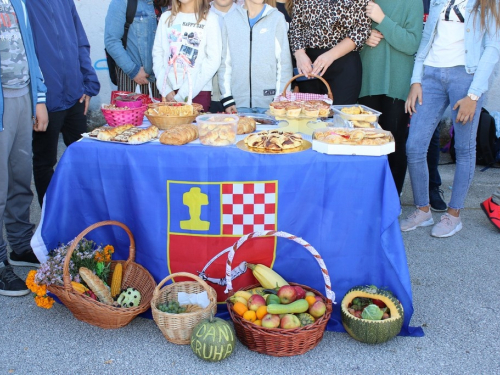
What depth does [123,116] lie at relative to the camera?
3070 millimetres

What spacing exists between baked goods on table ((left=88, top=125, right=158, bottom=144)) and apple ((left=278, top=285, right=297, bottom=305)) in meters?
1.11

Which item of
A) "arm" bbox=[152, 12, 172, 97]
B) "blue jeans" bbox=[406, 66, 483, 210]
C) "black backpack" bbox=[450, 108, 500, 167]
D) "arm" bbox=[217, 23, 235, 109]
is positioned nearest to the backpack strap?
"arm" bbox=[152, 12, 172, 97]

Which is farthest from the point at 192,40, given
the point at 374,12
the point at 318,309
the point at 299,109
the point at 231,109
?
the point at 318,309

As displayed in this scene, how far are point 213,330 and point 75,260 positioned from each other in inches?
36.6

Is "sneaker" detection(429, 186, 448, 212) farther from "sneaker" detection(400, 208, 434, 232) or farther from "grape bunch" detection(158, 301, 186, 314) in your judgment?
"grape bunch" detection(158, 301, 186, 314)

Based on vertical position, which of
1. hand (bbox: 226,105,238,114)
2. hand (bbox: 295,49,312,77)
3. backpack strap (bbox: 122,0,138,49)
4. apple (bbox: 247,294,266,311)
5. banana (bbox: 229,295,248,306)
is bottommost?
banana (bbox: 229,295,248,306)

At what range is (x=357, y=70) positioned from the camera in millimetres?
3730

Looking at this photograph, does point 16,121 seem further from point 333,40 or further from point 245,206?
point 333,40

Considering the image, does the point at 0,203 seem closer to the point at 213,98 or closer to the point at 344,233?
the point at 213,98

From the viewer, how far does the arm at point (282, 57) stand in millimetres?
3703

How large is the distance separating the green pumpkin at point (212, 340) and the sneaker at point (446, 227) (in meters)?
2.16

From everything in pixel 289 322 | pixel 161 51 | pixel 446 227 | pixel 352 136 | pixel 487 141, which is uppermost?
pixel 161 51

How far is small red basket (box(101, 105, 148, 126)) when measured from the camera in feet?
10.0

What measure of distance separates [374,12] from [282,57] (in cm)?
72
